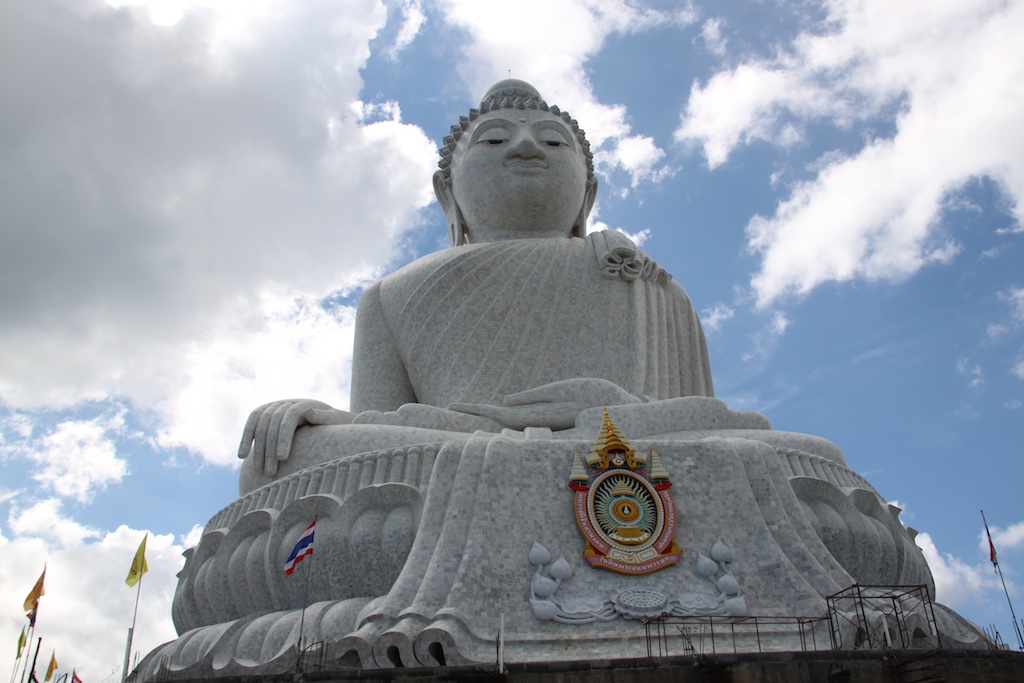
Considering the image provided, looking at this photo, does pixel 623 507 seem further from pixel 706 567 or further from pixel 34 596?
pixel 34 596

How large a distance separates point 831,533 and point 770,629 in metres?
1.39

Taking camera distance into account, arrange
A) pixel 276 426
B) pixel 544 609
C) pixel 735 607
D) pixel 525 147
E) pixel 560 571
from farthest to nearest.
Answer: pixel 525 147 → pixel 276 426 → pixel 560 571 → pixel 735 607 → pixel 544 609

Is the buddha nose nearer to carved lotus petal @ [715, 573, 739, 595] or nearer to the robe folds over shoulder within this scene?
the robe folds over shoulder

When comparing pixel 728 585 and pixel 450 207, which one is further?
pixel 450 207

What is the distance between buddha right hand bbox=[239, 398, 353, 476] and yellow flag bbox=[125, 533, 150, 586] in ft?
7.63

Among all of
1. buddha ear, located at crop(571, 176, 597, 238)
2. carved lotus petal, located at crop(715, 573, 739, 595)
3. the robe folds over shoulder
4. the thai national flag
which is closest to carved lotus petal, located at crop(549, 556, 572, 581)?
carved lotus petal, located at crop(715, 573, 739, 595)

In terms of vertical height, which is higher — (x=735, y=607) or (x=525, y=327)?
(x=525, y=327)

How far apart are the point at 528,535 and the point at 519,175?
21.6 ft

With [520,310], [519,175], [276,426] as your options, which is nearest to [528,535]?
[276,426]

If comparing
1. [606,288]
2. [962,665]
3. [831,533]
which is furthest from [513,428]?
[962,665]

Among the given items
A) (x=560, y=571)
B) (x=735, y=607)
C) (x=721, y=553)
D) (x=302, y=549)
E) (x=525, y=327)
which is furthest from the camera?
(x=525, y=327)

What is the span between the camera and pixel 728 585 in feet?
24.4

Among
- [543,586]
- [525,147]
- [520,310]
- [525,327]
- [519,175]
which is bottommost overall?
[543,586]

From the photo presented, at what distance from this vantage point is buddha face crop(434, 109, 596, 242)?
13062 mm
